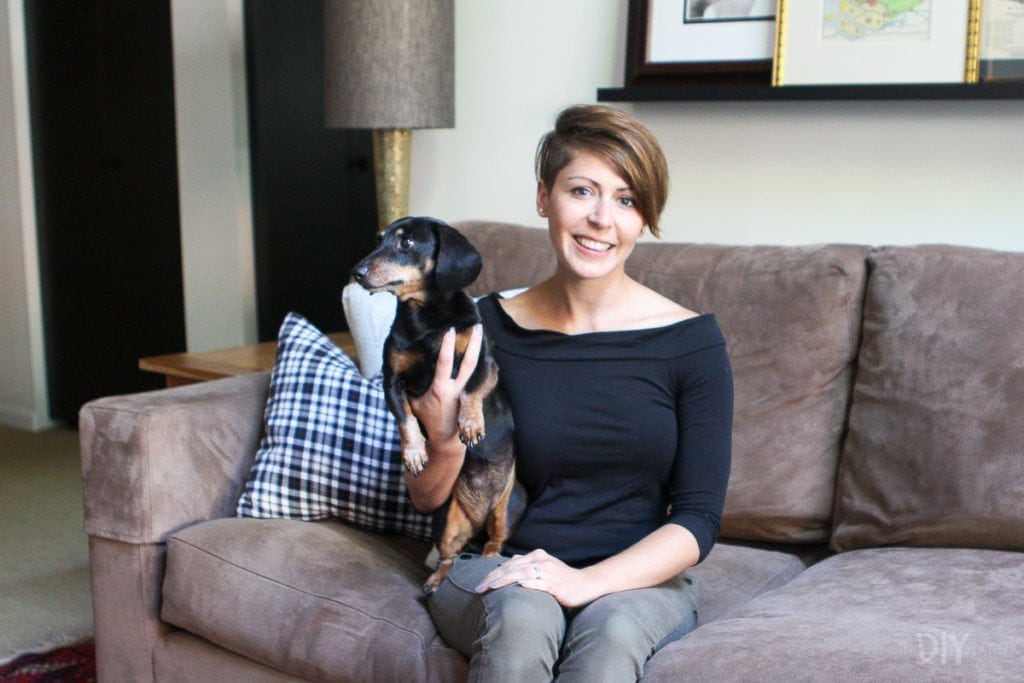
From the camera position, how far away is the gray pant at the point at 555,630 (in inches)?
58.4

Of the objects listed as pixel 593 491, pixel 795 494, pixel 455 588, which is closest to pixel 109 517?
pixel 455 588

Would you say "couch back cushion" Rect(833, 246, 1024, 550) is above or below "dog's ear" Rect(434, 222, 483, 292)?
below

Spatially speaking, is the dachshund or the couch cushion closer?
the dachshund

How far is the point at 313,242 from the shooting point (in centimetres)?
439

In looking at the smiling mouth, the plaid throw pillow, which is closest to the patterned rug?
the plaid throw pillow

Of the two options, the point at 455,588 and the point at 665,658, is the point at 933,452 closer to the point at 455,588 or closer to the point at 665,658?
the point at 665,658

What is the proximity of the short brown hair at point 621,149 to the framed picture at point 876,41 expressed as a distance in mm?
904

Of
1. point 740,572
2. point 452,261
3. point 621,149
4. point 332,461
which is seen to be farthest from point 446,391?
point 740,572

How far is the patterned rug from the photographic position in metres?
2.60

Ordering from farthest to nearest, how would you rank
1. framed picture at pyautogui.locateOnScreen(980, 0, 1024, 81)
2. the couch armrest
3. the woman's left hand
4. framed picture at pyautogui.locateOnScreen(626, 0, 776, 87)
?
1. framed picture at pyautogui.locateOnScreen(626, 0, 776, 87)
2. framed picture at pyautogui.locateOnScreen(980, 0, 1024, 81)
3. the couch armrest
4. the woman's left hand

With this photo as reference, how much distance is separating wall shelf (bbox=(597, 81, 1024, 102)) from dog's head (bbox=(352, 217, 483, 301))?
1129 millimetres

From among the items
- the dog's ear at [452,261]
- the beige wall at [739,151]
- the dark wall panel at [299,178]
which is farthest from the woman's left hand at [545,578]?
the dark wall panel at [299,178]

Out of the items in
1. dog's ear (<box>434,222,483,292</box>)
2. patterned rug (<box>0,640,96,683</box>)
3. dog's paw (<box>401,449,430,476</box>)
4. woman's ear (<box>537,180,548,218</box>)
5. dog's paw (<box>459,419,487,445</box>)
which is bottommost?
patterned rug (<box>0,640,96,683</box>)

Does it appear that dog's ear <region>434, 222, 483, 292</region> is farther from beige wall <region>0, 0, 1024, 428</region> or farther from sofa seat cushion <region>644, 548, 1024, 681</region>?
beige wall <region>0, 0, 1024, 428</region>
